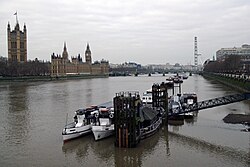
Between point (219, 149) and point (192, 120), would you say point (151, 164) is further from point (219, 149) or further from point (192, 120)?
point (192, 120)

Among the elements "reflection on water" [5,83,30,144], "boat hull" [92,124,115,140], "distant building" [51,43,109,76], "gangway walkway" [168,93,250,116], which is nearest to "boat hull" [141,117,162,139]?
"boat hull" [92,124,115,140]

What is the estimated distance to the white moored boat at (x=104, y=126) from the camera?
19156 millimetres

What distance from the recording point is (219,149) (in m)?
17.2

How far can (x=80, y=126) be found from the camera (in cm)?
2002

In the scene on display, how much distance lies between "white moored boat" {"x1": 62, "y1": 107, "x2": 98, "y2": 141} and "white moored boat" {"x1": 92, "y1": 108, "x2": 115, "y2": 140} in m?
0.77

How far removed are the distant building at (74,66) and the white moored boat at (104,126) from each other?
101m

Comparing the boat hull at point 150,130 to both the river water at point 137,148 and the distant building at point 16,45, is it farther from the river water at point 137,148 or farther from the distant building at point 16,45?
the distant building at point 16,45

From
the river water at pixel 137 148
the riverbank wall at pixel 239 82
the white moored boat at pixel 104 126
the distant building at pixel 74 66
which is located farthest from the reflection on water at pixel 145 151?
the distant building at pixel 74 66

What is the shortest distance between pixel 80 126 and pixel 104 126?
1635 mm

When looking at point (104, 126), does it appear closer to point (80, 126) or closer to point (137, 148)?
point (80, 126)

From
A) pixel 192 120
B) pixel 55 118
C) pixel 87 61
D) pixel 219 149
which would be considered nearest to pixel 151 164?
pixel 219 149

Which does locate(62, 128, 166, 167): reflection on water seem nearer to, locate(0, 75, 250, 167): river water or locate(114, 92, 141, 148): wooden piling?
locate(0, 75, 250, 167): river water

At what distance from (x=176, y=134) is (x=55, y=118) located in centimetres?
1124

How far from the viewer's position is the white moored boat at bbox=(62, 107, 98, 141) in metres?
19.3
